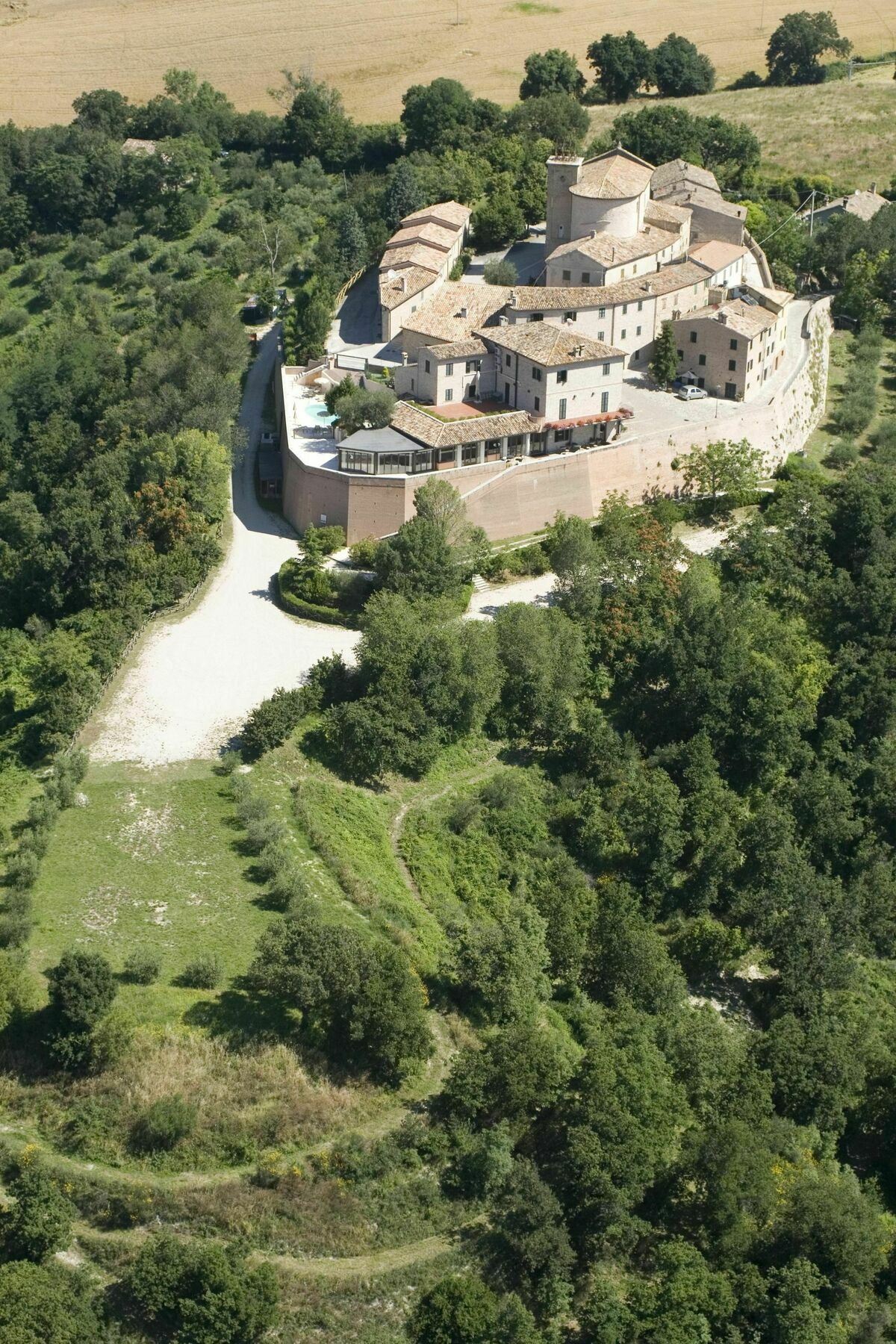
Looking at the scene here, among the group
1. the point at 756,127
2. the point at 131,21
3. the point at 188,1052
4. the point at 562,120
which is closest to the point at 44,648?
the point at 188,1052

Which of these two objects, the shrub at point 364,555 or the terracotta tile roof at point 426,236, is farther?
the terracotta tile roof at point 426,236

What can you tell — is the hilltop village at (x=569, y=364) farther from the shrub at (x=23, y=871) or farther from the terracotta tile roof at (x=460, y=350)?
the shrub at (x=23, y=871)

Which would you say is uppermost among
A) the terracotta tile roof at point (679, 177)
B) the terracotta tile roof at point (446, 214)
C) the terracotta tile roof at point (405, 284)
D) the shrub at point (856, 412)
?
the terracotta tile roof at point (679, 177)

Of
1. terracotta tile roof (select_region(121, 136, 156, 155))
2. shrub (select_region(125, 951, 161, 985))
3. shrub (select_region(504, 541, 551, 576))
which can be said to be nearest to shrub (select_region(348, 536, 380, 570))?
shrub (select_region(504, 541, 551, 576))

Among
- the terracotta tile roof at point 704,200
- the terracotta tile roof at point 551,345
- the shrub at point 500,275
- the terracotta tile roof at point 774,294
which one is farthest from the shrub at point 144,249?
the terracotta tile roof at point 774,294

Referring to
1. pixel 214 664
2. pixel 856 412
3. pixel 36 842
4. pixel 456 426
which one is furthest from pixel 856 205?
pixel 36 842

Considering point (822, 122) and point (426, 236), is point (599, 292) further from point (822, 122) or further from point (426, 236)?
point (822, 122)
